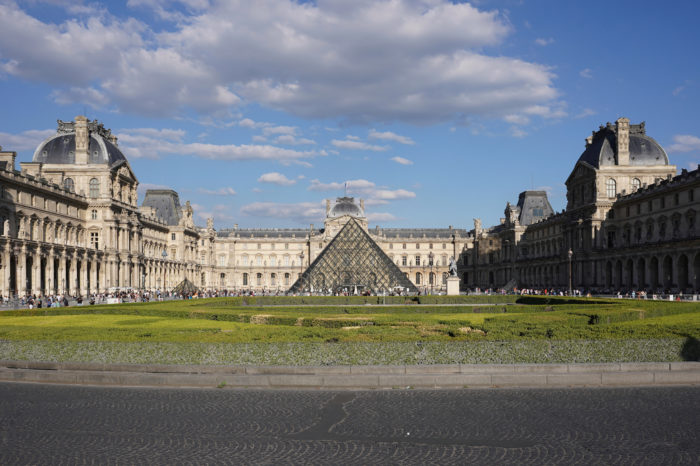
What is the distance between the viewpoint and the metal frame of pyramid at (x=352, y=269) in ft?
175

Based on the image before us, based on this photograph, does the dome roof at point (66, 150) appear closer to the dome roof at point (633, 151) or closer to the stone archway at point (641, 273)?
the dome roof at point (633, 151)

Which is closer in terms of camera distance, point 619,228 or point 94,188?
point 94,188

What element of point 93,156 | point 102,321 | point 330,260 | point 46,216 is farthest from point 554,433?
point 93,156

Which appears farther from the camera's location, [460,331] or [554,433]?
[460,331]

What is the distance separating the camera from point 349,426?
9375 mm

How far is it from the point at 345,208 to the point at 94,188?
175ft

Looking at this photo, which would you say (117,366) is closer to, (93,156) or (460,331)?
(460,331)

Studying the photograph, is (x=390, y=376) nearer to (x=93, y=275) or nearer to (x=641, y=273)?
(x=641, y=273)

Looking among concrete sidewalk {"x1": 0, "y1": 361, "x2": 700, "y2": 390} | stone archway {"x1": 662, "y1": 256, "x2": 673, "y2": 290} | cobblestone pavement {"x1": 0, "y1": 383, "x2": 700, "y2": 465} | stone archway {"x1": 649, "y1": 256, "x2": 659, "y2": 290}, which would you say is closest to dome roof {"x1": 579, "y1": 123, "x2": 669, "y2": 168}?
stone archway {"x1": 649, "y1": 256, "x2": 659, "y2": 290}

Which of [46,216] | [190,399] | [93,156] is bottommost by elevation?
[190,399]

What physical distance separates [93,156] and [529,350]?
59.7 m

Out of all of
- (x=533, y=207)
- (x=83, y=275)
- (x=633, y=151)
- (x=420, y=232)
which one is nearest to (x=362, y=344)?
(x=83, y=275)

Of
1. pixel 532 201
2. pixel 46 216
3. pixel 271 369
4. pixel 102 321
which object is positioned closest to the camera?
pixel 271 369

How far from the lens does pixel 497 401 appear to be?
11023 mm
